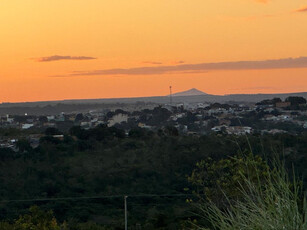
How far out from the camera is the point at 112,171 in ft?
115

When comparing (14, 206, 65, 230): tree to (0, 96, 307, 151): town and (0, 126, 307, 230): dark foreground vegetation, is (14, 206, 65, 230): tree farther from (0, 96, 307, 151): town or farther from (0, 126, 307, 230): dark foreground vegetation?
(0, 96, 307, 151): town

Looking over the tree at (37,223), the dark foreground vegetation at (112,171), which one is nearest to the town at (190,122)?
the dark foreground vegetation at (112,171)

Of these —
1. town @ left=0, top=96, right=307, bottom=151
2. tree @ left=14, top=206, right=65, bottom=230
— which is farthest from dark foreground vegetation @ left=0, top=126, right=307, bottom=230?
tree @ left=14, top=206, right=65, bottom=230

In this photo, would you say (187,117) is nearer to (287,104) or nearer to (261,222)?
(287,104)

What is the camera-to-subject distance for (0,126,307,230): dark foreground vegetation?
27109 mm

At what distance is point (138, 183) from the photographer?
108 ft

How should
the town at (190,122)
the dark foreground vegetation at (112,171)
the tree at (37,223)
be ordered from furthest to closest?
the town at (190,122), the dark foreground vegetation at (112,171), the tree at (37,223)

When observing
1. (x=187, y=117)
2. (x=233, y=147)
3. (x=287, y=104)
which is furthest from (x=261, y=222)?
(x=287, y=104)

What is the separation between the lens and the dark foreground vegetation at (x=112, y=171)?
2711cm

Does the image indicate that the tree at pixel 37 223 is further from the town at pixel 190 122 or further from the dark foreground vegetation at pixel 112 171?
the town at pixel 190 122

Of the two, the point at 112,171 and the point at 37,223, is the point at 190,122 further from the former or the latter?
the point at 37,223

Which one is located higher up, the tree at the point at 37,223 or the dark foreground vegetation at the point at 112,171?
the tree at the point at 37,223

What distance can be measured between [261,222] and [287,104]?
65.8 meters

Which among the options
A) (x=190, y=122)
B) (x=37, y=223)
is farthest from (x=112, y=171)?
(x=190, y=122)
